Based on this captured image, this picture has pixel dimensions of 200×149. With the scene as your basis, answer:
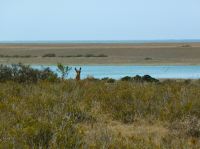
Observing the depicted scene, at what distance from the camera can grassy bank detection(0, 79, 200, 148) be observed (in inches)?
252

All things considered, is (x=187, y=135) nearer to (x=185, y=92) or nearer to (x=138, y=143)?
(x=138, y=143)

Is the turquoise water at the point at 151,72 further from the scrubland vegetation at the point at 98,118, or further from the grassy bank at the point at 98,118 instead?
the grassy bank at the point at 98,118

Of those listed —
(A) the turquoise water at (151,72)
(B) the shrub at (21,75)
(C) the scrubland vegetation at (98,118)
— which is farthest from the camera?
(A) the turquoise water at (151,72)

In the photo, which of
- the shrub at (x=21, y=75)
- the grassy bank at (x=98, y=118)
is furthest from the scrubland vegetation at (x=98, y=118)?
the shrub at (x=21, y=75)

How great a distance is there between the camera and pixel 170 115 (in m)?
9.23

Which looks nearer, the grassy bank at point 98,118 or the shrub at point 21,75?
the grassy bank at point 98,118

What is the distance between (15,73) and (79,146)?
10314 mm

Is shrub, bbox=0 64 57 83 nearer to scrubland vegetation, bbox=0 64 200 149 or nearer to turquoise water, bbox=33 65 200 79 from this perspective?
scrubland vegetation, bbox=0 64 200 149

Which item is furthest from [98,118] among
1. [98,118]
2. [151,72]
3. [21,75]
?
[151,72]

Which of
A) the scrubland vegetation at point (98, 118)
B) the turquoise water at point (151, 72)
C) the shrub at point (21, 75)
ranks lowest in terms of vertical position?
the turquoise water at point (151, 72)

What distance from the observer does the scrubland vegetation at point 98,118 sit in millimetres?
6402

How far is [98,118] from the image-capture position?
932cm

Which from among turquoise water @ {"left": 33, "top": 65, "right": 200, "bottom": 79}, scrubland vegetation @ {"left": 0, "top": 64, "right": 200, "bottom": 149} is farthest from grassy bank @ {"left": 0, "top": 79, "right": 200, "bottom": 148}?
turquoise water @ {"left": 33, "top": 65, "right": 200, "bottom": 79}

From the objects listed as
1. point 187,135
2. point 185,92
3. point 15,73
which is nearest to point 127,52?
point 15,73
